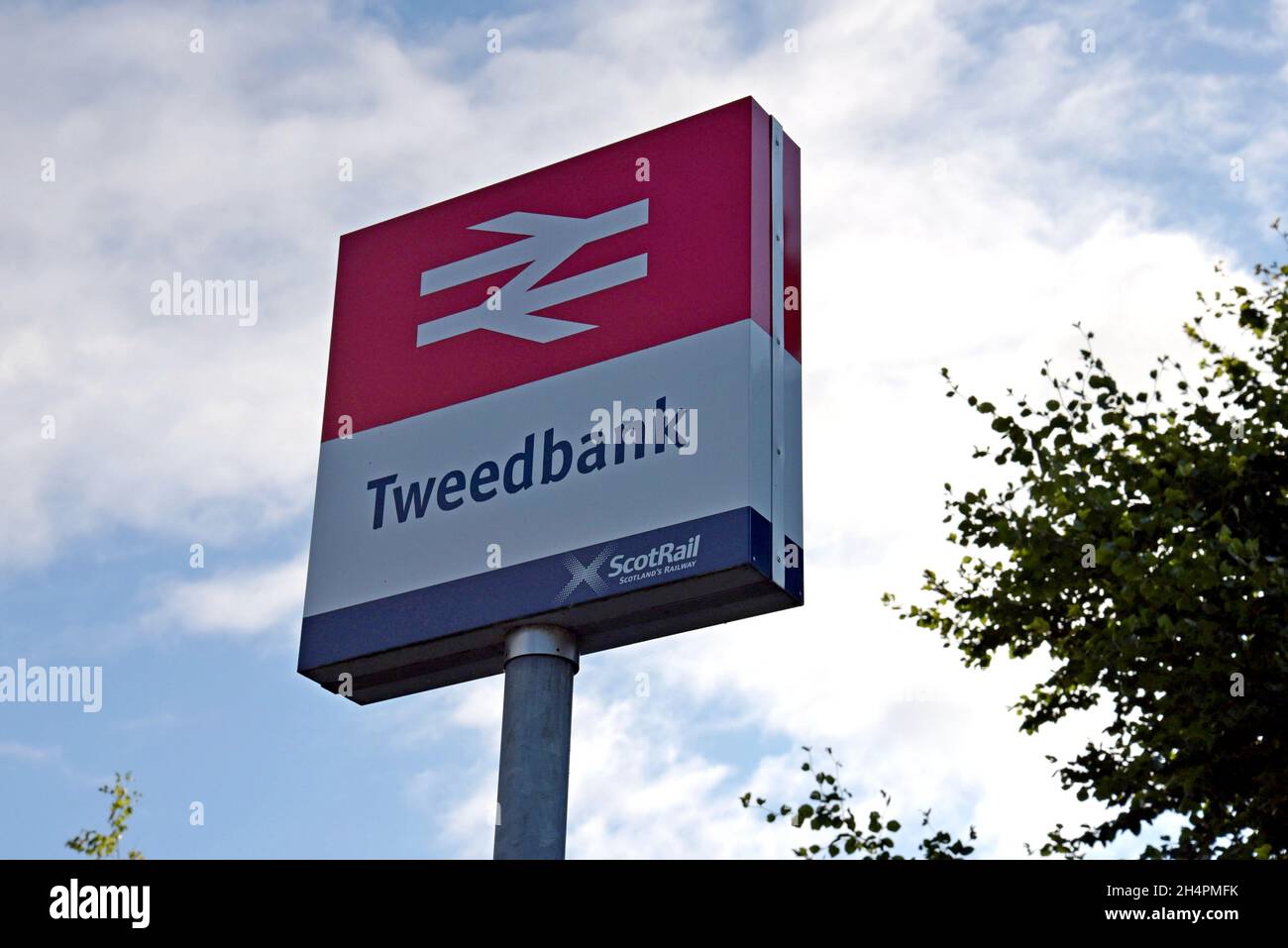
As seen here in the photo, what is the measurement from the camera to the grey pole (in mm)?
9406

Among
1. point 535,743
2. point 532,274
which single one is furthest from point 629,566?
point 532,274

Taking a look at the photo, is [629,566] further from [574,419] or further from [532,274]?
[532,274]

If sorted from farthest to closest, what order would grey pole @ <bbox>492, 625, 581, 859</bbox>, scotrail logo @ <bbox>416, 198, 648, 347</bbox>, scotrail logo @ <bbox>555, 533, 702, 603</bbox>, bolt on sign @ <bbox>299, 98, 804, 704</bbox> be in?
scotrail logo @ <bbox>416, 198, 648, 347</bbox>
bolt on sign @ <bbox>299, 98, 804, 704</bbox>
scotrail logo @ <bbox>555, 533, 702, 603</bbox>
grey pole @ <bbox>492, 625, 581, 859</bbox>

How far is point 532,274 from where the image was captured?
1134cm

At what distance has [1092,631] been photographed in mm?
14633

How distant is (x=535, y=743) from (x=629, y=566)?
1.14 meters

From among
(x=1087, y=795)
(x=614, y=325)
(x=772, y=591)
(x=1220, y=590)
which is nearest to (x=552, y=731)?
(x=772, y=591)

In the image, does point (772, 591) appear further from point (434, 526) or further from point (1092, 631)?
point (1092, 631)

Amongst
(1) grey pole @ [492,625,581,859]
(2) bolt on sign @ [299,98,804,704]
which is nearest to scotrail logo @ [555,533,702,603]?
(2) bolt on sign @ [299,98,804,704]

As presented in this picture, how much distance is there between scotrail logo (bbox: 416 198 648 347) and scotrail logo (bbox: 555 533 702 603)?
5.39 feet

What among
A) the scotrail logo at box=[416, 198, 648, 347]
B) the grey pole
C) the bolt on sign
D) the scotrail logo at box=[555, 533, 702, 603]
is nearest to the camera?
the grey pole

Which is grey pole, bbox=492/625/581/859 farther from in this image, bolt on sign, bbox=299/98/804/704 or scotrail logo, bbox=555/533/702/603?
scotrail logo, bbox=555/533/702/603

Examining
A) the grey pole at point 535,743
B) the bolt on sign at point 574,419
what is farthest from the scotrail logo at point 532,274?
the grey pole at point 535,743

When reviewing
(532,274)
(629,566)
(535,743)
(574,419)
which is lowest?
(535,743)
